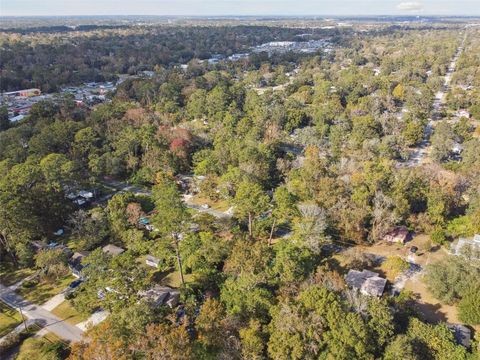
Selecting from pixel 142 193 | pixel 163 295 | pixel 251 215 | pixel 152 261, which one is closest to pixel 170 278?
pixel 152 261

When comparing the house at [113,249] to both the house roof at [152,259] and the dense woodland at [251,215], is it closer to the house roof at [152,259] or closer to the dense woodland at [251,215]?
the dense woodland at [251,215]

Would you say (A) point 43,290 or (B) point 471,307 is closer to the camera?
(B) point 471,307

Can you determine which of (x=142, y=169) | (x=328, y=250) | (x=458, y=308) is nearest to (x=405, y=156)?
(x=328, y=250)

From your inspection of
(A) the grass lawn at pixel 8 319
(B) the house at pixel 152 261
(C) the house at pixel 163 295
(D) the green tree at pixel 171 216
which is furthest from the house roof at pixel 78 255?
(D) the green tree at pixel 171 216

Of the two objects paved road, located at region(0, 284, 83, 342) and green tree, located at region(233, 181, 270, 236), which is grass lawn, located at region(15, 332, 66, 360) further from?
green tree, located at region(233, 181, 270, 236)

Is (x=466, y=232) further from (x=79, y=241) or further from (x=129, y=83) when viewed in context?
(x=129, y=83)

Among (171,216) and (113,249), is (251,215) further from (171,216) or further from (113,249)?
(113,249)
